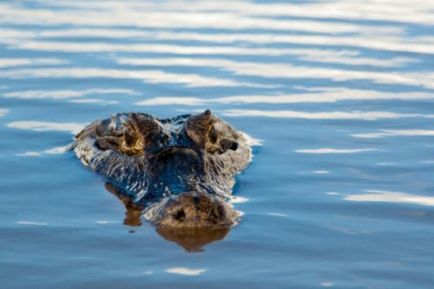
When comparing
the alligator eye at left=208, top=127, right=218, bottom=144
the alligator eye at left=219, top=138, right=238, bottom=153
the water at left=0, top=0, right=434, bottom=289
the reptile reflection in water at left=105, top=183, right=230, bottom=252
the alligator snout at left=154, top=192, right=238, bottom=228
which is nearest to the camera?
the water at left=0, top=0, right=434, bottom=289

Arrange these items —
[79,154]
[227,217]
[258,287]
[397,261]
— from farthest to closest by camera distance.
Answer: [79,154] < [227,217] < [397,261] < [258,287]

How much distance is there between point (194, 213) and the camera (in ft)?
24.7

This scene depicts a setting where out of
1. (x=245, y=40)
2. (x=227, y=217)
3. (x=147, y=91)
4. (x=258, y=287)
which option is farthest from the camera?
(x=245, y=40)

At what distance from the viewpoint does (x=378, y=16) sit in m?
17.3

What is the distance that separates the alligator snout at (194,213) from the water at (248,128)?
0.51 ft

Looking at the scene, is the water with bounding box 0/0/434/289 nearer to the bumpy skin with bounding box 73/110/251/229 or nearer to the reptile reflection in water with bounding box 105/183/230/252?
the reptile reflection in water with bounding box 105/183/230/252

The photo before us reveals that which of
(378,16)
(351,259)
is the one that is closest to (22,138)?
(351,259)

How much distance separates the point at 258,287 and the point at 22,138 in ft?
14.5

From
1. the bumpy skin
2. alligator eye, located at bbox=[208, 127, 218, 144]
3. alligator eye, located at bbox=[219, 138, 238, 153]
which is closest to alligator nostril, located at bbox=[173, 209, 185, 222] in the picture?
the bumpy skin

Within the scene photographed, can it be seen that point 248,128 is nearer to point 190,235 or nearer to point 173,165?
point 173,165

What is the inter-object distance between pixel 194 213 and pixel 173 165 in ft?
3.30

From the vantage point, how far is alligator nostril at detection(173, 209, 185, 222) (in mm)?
7523

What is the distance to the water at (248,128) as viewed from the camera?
677 cm

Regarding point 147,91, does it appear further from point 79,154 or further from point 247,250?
point 247,250
